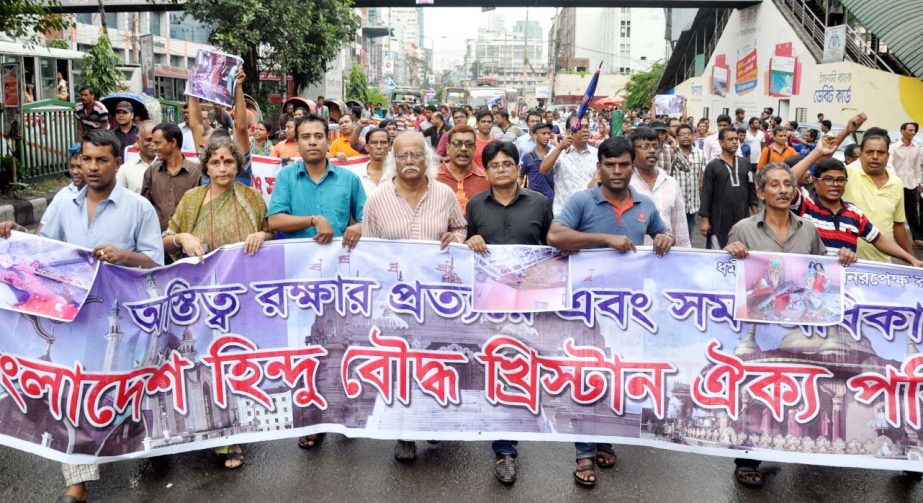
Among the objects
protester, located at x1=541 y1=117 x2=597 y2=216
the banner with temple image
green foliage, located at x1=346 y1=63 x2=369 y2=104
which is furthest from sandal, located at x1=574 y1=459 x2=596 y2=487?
green foliage, located at x1=346 y1=63 x2=369 y2=104

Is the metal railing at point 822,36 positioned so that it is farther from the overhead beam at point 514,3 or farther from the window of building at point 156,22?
the window of building at point 156,22

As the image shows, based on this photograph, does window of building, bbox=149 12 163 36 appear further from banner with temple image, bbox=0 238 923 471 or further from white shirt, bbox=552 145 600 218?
banner with temple image, bbox=0 238 923 471

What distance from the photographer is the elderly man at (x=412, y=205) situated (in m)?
4.73

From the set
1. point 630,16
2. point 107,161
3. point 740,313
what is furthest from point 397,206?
point 630,16

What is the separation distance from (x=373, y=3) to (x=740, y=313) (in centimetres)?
3296

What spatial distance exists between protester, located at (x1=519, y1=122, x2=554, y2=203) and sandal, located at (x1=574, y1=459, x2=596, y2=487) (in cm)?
413

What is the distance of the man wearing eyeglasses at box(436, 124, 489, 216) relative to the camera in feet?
20.6

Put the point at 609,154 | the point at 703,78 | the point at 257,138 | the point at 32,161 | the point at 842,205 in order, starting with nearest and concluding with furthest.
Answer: the point at 609,154, the point at 842,205, the point at 257,138, the point at 32,161, the point at 703,78

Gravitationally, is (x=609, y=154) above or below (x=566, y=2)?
below

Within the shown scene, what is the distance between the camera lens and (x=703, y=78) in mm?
41906

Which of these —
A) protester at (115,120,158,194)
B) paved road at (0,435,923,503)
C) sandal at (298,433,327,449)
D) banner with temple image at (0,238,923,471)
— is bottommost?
paved road at (0,435,923,503)

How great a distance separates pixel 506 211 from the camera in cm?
471

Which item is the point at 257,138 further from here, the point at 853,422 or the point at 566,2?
the point at 566,2

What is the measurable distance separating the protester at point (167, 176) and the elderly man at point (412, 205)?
4.86 feet
